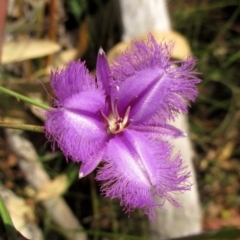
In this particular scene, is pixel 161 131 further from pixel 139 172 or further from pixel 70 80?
pixel 70 80

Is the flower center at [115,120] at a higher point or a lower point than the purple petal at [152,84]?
lower

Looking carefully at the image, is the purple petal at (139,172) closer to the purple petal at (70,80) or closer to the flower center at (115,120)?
the flower center at (115,120)

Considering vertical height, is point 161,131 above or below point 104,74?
below

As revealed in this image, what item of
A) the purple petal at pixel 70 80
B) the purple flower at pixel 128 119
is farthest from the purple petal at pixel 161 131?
the purple petal at pixel 70 80

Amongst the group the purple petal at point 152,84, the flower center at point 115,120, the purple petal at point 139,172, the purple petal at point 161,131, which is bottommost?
the purple petal at point 139,172

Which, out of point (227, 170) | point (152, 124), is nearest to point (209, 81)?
point (227, 170)

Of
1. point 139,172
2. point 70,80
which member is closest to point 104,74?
point 70,80

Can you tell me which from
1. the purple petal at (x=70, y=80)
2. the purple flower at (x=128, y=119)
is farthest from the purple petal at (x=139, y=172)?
the purple petal at (x=70, y=80)
